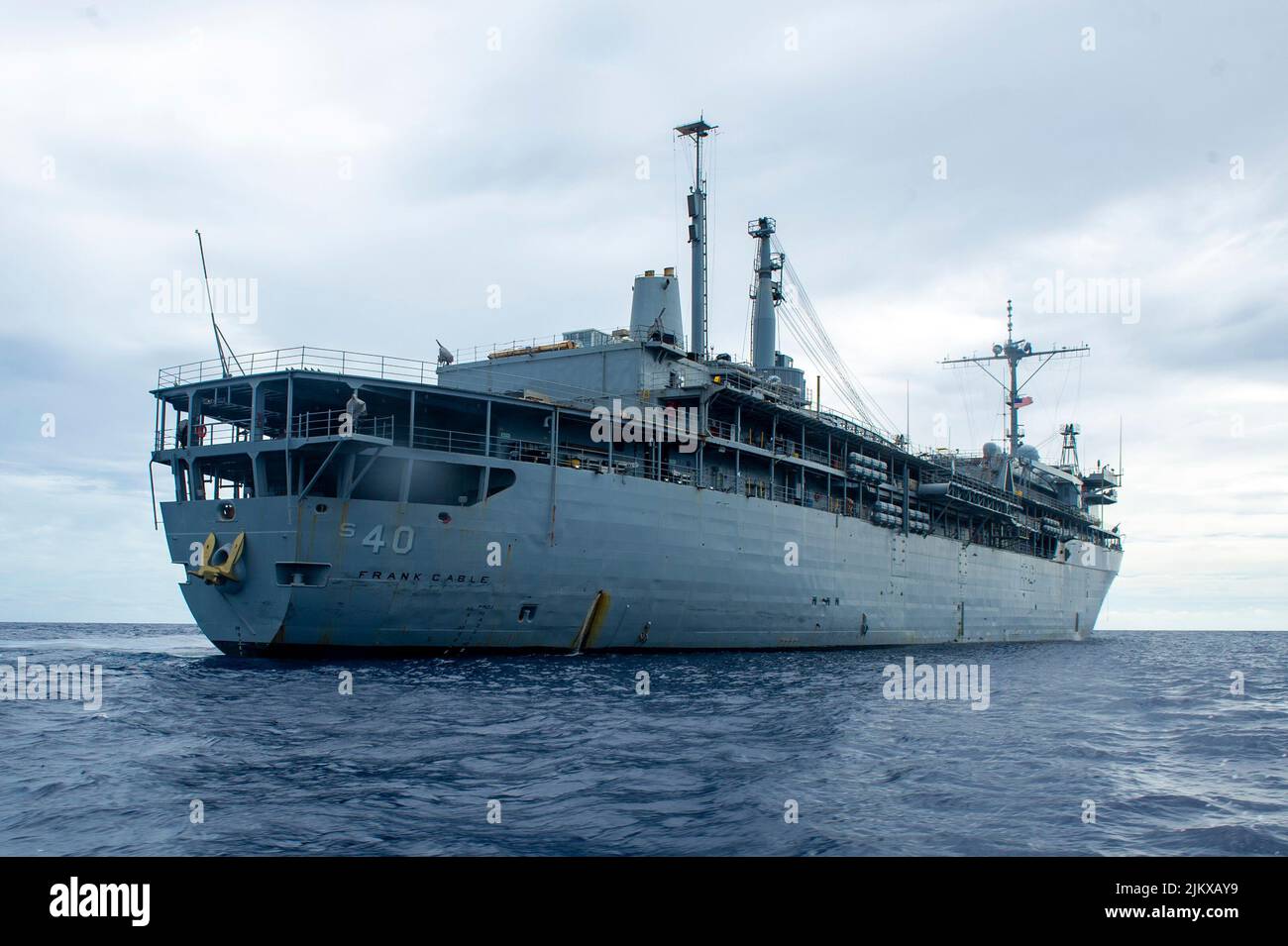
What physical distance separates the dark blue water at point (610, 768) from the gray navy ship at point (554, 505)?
261 cm

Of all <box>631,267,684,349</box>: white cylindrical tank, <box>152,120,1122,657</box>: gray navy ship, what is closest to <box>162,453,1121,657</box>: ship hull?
<box>152,120,1122,657</box>: gray navy ship

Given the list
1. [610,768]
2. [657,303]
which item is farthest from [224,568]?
[657,303]

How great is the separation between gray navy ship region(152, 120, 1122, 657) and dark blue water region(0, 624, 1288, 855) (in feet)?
8.57

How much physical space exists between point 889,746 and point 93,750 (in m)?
13.2

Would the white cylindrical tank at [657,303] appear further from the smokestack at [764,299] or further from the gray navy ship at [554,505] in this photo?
the smokestack at [764,299]

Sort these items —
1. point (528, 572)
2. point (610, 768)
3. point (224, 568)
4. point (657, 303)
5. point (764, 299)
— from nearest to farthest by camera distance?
1. point (610, 768)
2. point (224, 568)
3. point (528, 572)
4. point (657, 303)
5. point (764, 299)

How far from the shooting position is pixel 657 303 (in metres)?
37.6

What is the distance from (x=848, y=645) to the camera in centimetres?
3919

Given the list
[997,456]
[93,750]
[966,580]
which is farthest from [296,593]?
[997,456]

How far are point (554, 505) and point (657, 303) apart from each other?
1302cm

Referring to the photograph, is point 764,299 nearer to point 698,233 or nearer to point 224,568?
point 698,233

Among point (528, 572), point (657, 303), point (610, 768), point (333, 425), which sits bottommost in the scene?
point (610, 768)

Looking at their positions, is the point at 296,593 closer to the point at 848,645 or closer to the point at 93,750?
the point at 93,750
